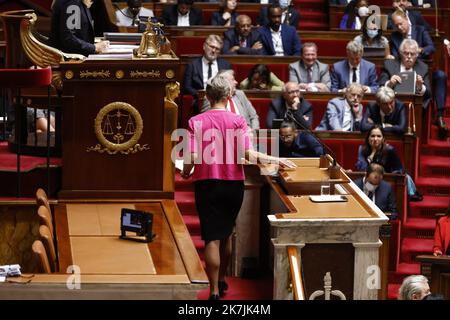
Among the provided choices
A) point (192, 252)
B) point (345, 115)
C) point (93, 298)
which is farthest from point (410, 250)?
point (93, 298)

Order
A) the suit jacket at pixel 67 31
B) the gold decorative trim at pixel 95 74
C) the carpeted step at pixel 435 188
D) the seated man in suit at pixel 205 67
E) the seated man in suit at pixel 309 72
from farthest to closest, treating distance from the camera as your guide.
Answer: the seated man in suit at pixel 309 72 → the seated man in suit at pixel 205 67 → the carpeted step at pixel 435 188 → the suit jacket at pixel 67 31 → the gold decorative trim at pixel 95 74

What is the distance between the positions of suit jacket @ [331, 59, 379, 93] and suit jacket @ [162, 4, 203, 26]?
5.70ft

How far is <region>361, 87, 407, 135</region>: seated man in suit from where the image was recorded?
10.1 meters

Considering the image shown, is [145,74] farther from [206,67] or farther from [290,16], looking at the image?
[290,16]

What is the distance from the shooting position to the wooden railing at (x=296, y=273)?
7.20 metres

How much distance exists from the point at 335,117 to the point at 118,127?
2.81 meters

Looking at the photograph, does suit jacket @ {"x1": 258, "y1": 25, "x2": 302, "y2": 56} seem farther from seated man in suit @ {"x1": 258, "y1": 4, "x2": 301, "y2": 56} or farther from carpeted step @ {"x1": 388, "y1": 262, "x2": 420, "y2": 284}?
carpeted step @ {"x1": 388, "y1": 262, "x2": 420, "y2": 284}

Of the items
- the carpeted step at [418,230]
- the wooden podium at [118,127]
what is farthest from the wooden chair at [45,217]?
the carpeted step at [418,230]

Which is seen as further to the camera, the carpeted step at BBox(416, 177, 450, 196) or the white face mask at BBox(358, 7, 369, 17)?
the white face mask at BBox(358, 7, 369, 17)

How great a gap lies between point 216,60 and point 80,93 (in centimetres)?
320

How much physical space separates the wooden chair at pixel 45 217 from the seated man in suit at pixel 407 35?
5.08 meters

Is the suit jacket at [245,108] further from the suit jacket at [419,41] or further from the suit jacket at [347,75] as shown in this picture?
the suit jacket at [419,41]

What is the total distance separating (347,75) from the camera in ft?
35.7

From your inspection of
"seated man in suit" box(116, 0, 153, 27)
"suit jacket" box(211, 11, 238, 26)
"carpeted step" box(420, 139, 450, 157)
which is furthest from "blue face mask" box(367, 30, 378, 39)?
"seated man in suit" box(116, 0, 153, 27)
